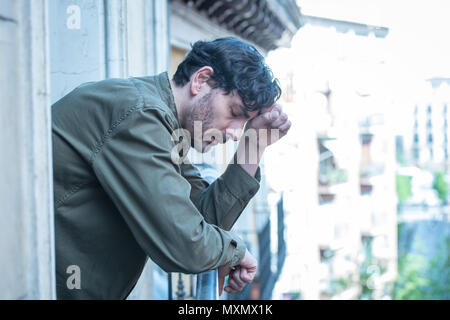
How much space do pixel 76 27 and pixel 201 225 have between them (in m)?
1.60

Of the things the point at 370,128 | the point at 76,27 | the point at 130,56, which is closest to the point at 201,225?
the point at 76,27

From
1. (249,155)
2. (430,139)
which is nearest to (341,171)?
(430,139)

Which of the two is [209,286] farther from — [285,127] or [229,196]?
[285,127]

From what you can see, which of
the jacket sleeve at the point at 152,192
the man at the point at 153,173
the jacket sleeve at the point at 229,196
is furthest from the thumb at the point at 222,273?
the jacket sleeve at the point at 152,192

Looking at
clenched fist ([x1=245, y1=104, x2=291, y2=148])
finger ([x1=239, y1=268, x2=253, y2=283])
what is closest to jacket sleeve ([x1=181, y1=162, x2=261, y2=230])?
clenched fist ([x1=245, y1=104, x2=291, y2=148])

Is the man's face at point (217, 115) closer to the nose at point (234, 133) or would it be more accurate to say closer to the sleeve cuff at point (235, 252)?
the nose at point (234, 133)

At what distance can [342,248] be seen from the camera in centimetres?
3041

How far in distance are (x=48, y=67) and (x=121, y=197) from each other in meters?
0.38

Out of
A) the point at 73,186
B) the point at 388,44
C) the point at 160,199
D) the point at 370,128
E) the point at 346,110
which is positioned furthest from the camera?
the point at 370,128

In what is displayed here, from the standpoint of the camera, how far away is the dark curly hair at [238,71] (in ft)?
6.00

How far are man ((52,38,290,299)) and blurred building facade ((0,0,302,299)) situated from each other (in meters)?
0.20

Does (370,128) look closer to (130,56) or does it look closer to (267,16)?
(267,16)

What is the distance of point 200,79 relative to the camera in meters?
1.87

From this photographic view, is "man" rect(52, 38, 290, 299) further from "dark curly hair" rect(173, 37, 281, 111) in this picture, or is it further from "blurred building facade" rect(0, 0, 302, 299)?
"blurred building facade" rect(0, 0, 302, 299)
